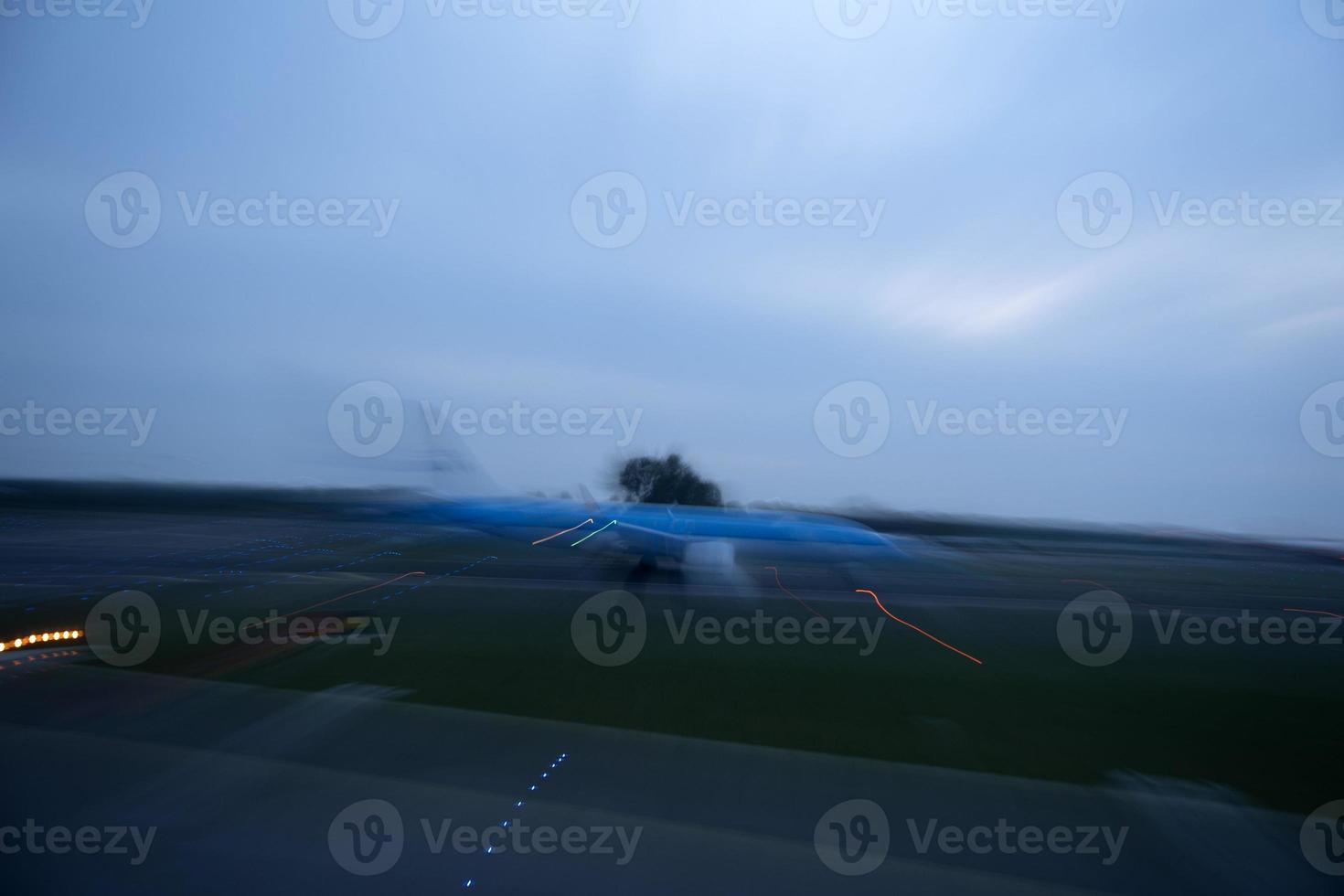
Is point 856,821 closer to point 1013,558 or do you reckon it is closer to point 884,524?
point 1013,558

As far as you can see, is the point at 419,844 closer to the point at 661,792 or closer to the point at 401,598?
the point at 661,792

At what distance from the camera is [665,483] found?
95.8 ft

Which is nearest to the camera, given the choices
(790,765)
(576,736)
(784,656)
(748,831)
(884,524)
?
(748,831)

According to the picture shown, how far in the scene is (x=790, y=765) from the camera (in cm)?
516

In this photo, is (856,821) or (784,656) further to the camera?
(784,656)

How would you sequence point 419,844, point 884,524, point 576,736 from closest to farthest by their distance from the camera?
point 419,844 → point 576,736 → point 884,524

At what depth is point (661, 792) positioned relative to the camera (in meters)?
Result: 4.54

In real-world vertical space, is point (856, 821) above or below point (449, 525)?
below

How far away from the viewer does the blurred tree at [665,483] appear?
28.3 m

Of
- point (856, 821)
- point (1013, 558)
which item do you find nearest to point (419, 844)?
point (856, 821)

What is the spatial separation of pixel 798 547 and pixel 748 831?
1263cm

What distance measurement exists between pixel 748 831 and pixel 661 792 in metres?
0.66

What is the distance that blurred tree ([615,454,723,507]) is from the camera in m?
28.3

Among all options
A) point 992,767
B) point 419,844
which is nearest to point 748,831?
point 419,844
